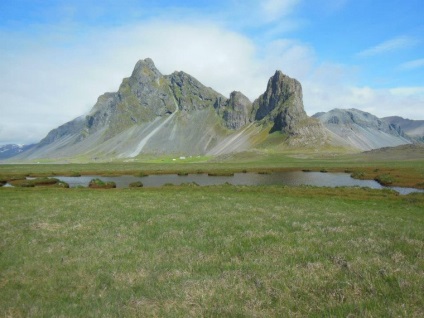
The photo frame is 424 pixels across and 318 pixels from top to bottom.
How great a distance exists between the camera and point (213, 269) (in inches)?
477

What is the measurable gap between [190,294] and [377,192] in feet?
169

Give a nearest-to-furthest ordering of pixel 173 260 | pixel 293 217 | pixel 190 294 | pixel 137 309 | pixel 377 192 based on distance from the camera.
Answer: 1. pixel 137 309
2. pixel 190 294
3. pixel 173 260
4. pixel 293 217
5. pixel 377 192

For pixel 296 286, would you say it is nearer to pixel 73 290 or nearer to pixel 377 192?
pixel 73 290

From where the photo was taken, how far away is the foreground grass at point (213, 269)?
29.3 feet

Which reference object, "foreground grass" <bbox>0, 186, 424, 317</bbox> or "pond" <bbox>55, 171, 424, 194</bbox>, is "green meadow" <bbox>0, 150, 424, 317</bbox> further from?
"pond" <bbox>55, 171, 424, 194</bbox>

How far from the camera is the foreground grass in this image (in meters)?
8.95

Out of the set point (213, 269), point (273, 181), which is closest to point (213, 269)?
point (213, 269)

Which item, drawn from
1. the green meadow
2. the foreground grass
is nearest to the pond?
the green meadow

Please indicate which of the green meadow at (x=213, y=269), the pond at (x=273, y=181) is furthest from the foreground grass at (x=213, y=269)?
the pond at (x=273, y=181)

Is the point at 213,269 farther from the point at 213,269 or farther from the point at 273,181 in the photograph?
the point at 273,181

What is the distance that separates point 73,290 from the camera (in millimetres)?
11297

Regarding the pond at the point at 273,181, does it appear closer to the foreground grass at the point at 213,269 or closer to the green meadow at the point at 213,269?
the green meadow at the point at 213,269

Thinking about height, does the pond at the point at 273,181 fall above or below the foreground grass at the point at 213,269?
below

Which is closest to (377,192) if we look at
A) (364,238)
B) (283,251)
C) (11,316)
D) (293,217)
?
(293,217)
